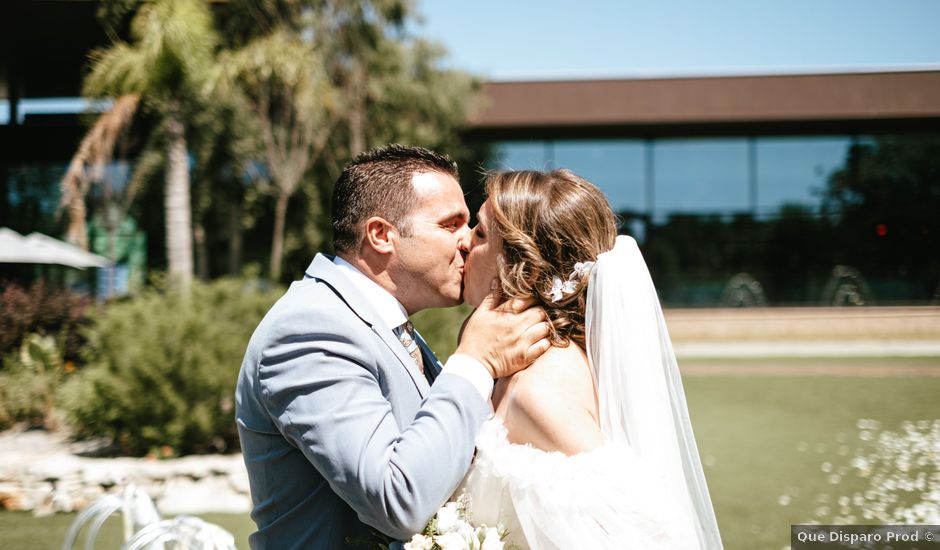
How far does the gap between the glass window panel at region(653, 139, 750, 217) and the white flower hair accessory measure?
990 inches

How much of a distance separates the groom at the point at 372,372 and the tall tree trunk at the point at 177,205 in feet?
33.3

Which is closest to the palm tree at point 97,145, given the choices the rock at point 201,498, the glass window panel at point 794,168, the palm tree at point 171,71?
the palm tree at point 171,71

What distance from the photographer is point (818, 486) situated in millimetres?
7676

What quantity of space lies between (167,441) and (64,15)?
39.6ft

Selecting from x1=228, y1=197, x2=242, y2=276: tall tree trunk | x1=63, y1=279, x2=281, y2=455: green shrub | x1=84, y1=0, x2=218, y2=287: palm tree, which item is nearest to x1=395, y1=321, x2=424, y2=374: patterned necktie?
x1=63, y1=279, x2=281, y2=455: green shrub

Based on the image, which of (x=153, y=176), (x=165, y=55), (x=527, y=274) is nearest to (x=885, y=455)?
(x=527, y=274)

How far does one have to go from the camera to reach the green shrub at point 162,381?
7605mm

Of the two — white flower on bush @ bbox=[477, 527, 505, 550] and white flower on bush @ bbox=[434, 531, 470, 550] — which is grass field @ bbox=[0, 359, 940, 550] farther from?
white flower on bush @ bbox=[434, 531, 470, 550]

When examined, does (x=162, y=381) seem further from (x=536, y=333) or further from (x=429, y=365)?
(x=536, y=333)

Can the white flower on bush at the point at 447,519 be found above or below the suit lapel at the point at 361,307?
below

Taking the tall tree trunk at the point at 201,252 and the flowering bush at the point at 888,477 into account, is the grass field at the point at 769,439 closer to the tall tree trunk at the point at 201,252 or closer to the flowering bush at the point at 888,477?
the flowering bush at the point at 888,477

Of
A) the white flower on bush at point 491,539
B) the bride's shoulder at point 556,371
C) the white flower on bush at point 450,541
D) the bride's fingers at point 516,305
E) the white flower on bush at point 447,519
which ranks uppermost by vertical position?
the bride's fingers at point 516,305

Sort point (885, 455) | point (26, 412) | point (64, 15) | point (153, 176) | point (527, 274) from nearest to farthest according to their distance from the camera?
point (527, 274) → point (885, 455) → point (26, 412) → point (64, 15) → point (153, 176)

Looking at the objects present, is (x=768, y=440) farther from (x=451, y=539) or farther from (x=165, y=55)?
(x=165, y=55)
